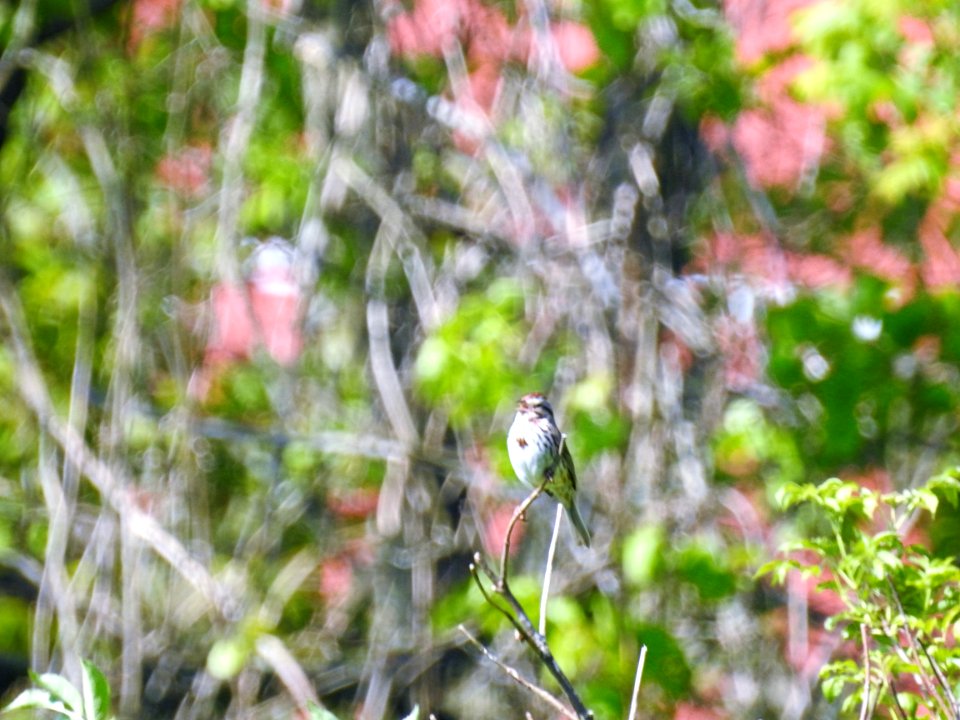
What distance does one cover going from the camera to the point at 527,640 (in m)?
2.03

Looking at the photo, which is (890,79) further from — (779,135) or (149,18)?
(149,18)

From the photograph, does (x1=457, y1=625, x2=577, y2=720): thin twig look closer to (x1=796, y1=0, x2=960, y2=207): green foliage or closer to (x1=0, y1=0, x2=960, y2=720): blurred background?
(x1=0, y1=0, x2=960, y2=720): blurred background

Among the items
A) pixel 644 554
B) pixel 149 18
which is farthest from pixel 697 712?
pixel 149 18

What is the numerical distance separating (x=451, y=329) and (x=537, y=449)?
0.85 metres

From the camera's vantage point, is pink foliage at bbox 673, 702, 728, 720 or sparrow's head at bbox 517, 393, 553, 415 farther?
pink foliage at bbox 673, 702, 728, 720

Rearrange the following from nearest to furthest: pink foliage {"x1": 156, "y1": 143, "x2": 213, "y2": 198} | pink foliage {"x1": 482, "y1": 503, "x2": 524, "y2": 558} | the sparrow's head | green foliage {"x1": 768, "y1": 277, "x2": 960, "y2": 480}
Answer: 1. the sparrow's head
2. green foliage {"x1": 768, "y1": 277, "x2": 960, "y2": 480}
3. pink foliage {"x1": 482, "y1": 503, "x2": 524, "y2": 558}
4. pink foliage {"x1": 156, "y1": 143, "x2": 213, "y2": 198}

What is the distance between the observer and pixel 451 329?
189 inches

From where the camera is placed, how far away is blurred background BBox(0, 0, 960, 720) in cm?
485

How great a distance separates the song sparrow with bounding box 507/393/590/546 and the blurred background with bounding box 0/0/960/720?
44 cm

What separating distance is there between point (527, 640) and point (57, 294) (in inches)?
178

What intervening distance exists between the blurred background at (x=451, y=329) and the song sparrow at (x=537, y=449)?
44 cm

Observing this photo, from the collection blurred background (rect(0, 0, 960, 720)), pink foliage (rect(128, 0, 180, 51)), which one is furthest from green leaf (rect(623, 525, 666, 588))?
pink foliage (rect(128, 0, 180, 51))

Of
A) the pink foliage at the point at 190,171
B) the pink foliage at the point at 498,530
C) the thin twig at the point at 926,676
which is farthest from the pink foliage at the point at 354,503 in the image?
the thin twig at the point at 926,676

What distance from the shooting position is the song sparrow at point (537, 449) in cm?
402
